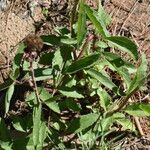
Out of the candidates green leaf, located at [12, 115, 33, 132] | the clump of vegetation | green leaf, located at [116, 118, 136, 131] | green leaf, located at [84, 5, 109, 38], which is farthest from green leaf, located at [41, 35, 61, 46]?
green leaf, located at [116, 118, 136, 131]

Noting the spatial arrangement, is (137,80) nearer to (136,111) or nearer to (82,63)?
(136,111)

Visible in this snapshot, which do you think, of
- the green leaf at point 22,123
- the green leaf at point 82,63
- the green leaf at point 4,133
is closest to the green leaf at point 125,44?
the green leaf at point 82,63

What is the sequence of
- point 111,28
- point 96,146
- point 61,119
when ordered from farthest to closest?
1. point 111,28
2. point 61,119
3. point 96,146

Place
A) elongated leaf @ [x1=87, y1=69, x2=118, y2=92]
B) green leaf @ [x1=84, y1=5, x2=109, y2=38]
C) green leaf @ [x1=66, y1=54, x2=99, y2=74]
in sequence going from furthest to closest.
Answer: elongated leaf @ [x1=87, y1=69, x2=118, y2=92]
green leaf @ [x1=66, y1=54, x2=99, y2=74]
green leaf @ [x1=84, y1=5, x2=109, y2=38]

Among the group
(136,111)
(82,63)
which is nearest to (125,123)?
(136,111)

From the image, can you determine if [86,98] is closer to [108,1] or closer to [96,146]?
[96,146]

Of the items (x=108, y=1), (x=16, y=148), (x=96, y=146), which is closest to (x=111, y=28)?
(x=108, y=1)

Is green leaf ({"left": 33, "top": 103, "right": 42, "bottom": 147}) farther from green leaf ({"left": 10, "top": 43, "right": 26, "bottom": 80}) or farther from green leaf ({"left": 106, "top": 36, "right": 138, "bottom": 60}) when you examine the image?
green leaf ({"left": 106, "top": 36, "right": 138, "bottom": 60})
